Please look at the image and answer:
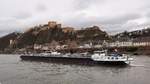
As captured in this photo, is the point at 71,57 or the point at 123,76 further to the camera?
the point at 71,57

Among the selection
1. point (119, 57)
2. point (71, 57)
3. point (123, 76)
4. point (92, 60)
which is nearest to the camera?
point (123, 76)

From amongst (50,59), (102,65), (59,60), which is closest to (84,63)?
(102,65)

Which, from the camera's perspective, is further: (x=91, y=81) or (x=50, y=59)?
(x=50, y=59)

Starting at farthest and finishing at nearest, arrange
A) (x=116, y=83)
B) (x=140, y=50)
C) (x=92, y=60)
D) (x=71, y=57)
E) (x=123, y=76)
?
(x=140, y=50), (x=71, y=57), (x=92, y=60), (x=123, y=76), (x=116, y=83)

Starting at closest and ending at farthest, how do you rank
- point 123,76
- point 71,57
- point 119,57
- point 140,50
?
point 123,76, point 119,57, point 71,57, point 140,50

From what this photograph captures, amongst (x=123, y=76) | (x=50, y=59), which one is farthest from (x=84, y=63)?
(x=123, y=76)

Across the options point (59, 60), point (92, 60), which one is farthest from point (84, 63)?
point (59, 60)

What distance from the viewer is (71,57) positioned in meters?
106

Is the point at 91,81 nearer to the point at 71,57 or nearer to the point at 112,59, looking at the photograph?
the point at 112,59

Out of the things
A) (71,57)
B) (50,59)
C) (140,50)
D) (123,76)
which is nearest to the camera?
(123,76)

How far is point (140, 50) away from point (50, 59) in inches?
2935

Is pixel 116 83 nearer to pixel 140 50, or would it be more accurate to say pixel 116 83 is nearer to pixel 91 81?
pixel 91 81

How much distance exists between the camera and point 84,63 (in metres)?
94.6

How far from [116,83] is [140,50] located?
128778 mm
